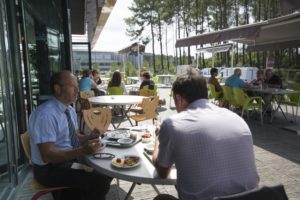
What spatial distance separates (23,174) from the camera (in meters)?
3.71

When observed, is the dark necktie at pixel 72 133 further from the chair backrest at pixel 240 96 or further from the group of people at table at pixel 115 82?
the chair backrest at pixel 240 96

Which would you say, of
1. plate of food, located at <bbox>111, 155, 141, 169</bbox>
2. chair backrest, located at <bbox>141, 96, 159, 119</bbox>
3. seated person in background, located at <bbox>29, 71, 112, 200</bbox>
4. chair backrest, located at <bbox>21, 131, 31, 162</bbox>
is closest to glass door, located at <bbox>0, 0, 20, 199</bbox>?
chair backrest, located at <bbox>21, 131, 31, 162</bbox>

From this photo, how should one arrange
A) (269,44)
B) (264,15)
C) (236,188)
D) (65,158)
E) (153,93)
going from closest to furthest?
(236,188) → (65,158) → (153,93) → (269,44) → (264,15)

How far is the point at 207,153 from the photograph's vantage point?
1.43m

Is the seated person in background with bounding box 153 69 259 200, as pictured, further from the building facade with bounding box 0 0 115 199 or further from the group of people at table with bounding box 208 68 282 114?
the group of people at table with bounding box 208 68 282 114

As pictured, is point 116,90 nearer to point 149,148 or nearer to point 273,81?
point 273,81

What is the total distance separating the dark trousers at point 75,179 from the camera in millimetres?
2148

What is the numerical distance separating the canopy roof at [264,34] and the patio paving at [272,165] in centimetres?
203

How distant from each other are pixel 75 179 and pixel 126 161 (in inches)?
21.5

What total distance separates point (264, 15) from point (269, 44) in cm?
1036

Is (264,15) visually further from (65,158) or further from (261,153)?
(65,158)

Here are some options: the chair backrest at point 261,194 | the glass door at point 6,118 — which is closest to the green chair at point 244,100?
the glass door at point 6,118

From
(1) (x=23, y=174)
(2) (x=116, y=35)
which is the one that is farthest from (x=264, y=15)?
(1) (x=23, y=174)

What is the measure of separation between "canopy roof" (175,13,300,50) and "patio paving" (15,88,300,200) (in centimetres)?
203
